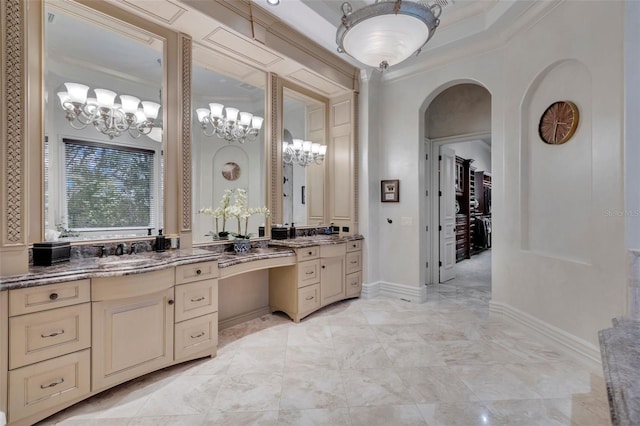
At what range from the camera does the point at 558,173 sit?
2963mm

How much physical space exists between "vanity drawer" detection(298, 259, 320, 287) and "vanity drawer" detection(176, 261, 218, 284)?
1119 mm

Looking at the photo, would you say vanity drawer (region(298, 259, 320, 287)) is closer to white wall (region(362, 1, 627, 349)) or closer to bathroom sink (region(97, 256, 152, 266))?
white wall (region(362, 1, 627, 349))

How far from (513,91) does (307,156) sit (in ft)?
8.48

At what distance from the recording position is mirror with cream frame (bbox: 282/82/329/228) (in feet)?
13.5

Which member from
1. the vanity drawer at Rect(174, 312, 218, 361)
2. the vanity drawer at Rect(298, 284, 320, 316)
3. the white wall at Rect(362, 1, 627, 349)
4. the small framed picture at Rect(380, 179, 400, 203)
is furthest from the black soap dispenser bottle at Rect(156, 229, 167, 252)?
the small framed picture at Rect(380, 179, 400, 203)

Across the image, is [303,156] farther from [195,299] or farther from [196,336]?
[196,336]

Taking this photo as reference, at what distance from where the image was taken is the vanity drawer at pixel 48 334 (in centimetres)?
172

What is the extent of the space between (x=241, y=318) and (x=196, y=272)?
1244mm

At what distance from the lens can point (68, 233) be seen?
2383 millimetres

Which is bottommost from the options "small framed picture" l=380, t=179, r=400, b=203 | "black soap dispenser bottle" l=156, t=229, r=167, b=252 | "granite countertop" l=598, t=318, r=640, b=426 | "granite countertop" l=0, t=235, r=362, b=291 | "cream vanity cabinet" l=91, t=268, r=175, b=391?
"cream vanity cabinet" l=91, t=268, r=175, b=391

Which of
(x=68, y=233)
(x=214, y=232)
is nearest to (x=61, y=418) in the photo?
(x=68, y=233)

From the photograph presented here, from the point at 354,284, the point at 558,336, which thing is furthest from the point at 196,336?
the point at 558,336

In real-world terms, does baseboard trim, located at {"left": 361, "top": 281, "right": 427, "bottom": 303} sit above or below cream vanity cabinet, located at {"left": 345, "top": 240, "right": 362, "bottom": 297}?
below

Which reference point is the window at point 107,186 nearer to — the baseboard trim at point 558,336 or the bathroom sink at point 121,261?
the bathroom sink at point 121,261
